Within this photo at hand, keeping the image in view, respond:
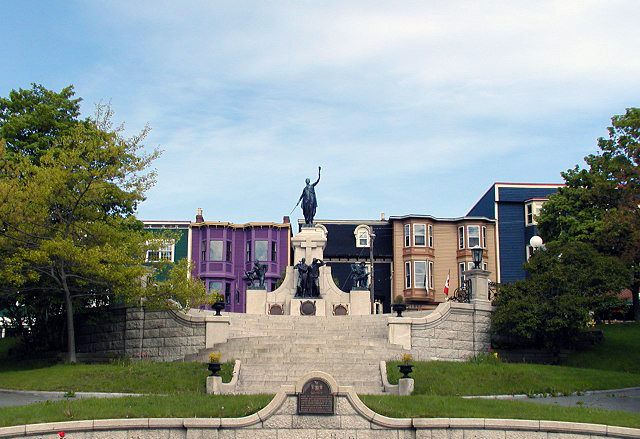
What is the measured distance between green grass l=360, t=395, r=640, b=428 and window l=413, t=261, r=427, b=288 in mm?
43268

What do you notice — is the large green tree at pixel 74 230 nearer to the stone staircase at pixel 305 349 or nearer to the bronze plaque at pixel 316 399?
the stone staircase at pixel 305 349

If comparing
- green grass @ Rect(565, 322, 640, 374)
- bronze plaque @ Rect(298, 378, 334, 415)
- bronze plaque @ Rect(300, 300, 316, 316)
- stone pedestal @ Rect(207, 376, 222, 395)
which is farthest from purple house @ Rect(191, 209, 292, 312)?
bronze plaque @ Rect(298, 378, 334, 415)

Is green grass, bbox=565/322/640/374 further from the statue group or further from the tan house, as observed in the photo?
the tan house

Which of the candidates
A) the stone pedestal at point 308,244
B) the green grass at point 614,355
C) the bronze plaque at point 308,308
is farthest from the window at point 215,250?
the green grass at point 614,355

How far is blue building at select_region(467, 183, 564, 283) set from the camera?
62.8m

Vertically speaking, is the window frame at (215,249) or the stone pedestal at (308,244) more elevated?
the window frame at (215,249)

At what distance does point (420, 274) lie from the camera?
62188 millimetres

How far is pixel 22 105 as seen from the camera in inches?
1468

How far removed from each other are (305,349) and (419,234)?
120 ft

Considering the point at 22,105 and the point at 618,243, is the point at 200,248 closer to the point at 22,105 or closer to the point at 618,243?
the point at 22,105

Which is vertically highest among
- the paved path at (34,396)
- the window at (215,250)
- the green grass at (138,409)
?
the window at (215,250)

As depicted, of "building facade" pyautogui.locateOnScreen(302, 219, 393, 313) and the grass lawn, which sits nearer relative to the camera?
the grass lawn

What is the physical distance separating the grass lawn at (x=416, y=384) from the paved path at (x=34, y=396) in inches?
22.1

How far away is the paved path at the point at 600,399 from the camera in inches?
837
